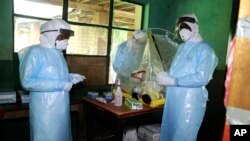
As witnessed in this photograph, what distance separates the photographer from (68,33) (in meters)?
1.88

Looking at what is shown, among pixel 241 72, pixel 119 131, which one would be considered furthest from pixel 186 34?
pixel 241 72

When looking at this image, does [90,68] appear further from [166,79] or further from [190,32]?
[190,32]

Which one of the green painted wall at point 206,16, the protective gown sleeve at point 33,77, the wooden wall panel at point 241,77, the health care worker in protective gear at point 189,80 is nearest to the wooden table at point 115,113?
the health care worker in protective gear at point 189,80

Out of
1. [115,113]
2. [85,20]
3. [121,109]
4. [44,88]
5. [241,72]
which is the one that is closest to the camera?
[241,72]

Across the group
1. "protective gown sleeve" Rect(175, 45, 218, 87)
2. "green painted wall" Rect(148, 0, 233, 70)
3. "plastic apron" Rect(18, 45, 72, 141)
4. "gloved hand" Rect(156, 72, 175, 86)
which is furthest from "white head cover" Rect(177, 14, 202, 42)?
"green painted wall" Rect(148, 0, 233, 70)

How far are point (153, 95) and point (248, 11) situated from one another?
1.55 metres

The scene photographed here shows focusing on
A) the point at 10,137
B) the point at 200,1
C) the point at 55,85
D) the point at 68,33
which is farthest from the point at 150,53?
the point at 10,137

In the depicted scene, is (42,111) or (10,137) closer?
(42,111)

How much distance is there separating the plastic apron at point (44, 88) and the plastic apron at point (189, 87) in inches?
37.6

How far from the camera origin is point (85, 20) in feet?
9.60

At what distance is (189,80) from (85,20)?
5.58 ft

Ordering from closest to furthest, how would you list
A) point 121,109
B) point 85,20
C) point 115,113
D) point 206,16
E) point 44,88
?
point 44,88, point 115,113, point 121,109, point 85,20, point 206,16

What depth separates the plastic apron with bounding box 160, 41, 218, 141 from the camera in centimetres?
180

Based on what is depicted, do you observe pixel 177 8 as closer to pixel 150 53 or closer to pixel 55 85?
pixel 150 53
